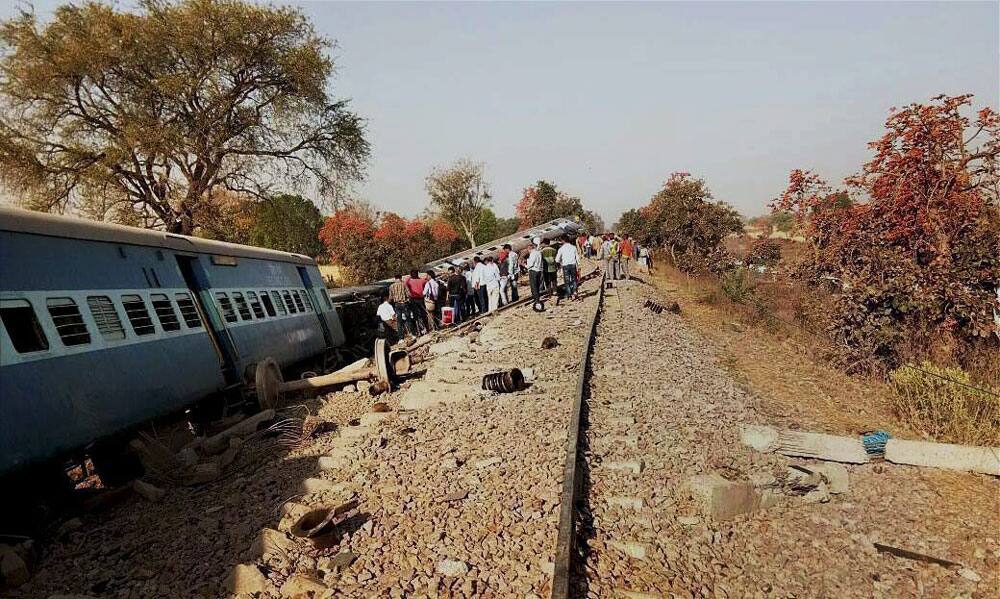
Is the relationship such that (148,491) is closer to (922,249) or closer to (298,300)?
(298,300)

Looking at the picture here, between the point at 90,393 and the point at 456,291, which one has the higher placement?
the point at 90,393

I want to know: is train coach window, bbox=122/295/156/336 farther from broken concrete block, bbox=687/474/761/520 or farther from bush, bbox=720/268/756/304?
bush, bbox=720/268/756/304

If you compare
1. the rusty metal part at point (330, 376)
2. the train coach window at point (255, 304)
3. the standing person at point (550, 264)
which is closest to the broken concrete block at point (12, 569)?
the rusty metal part at point (330, 376)

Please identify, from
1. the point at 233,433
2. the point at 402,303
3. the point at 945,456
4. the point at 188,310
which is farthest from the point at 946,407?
the point at 402,303

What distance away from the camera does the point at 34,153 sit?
20797 mm

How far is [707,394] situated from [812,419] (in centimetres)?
130

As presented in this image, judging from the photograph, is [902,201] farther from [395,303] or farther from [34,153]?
[34,153]

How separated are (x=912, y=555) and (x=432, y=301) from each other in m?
12.4

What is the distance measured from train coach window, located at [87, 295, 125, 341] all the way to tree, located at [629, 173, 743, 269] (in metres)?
24.9

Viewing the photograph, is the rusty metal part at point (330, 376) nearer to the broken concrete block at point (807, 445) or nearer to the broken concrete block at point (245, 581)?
the broken concrete block at point (245, 581)

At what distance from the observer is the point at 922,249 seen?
9508mm

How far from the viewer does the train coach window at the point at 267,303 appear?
37.9 feet

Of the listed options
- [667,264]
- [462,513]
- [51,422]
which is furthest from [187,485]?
[667,264]

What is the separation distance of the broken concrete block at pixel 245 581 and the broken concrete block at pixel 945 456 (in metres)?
5.76
